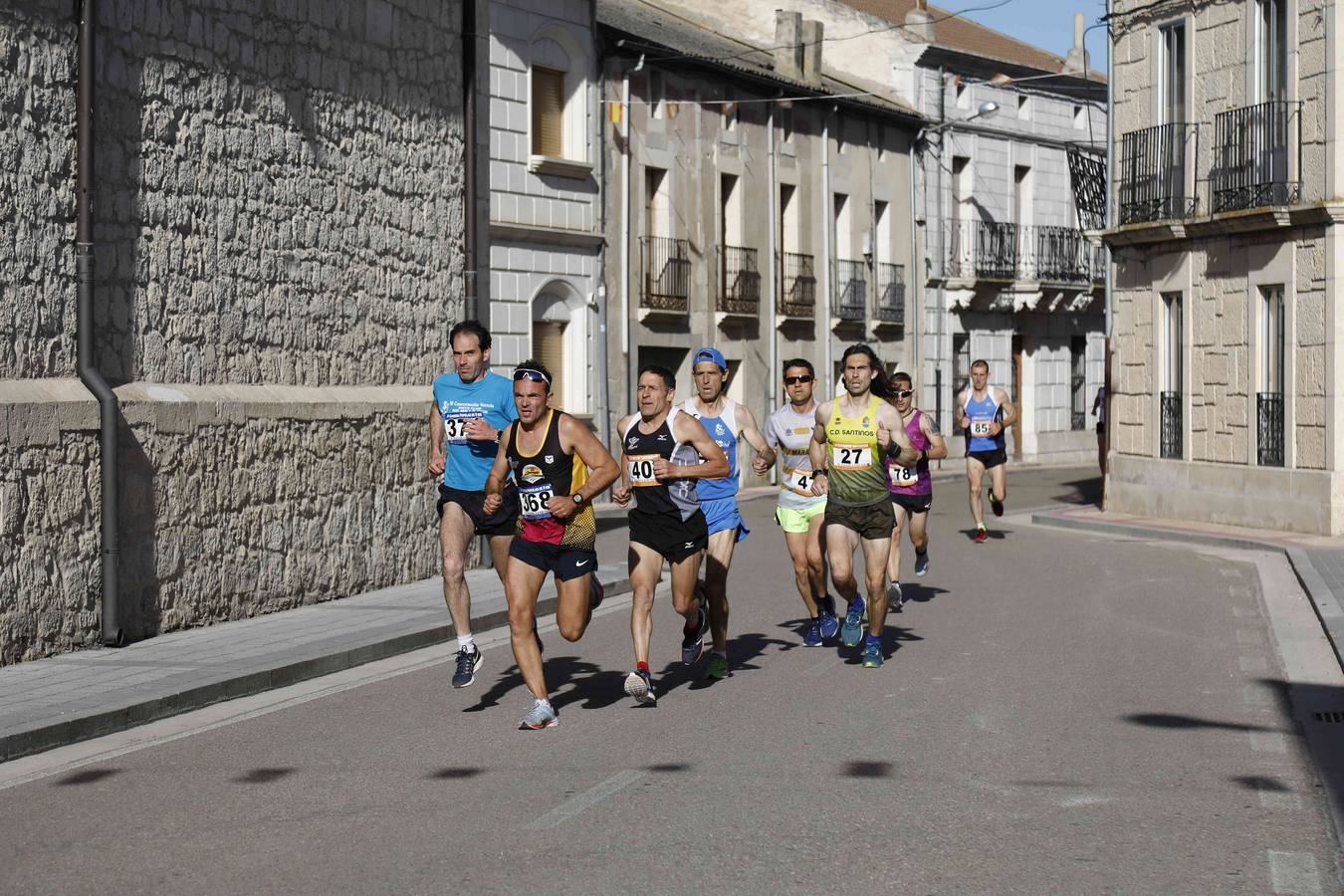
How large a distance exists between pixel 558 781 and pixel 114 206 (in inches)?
258

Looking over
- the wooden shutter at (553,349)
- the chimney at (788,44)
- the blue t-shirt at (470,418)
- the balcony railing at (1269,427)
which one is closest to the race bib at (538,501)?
A: the blue t-shirt at (470,418)

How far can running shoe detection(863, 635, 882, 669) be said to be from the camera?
11070mm

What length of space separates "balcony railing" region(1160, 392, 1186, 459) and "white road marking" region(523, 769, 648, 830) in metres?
18.3

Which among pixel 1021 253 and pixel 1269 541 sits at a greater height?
pixel 1021 253

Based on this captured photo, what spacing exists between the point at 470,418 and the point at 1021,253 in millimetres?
34145

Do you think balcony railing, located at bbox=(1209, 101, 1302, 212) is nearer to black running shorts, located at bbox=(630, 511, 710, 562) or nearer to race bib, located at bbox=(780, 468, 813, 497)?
race bib, located at bbox=(780, 468, 813, 497)

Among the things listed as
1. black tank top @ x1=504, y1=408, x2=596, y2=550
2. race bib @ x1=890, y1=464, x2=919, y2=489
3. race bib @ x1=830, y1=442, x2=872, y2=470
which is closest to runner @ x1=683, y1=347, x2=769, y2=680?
race bib @ x1=830, y1=442, x2=872, y2=470

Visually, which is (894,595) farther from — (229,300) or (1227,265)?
(1227,265)

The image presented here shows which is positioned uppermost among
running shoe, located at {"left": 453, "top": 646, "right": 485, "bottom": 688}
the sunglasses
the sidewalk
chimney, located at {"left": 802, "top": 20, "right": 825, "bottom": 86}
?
chimney, located at {"left": 802, "top": 20, "right": 825, "bottom": 86}

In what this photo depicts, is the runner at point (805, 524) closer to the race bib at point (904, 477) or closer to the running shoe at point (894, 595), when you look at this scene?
the running shoe at point (894, 595)

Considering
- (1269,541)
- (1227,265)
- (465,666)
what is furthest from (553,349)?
(465,666)

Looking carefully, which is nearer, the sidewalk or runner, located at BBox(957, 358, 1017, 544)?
the sidewalk

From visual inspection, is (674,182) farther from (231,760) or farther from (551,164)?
(231,760)

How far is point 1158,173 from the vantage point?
24766mm
